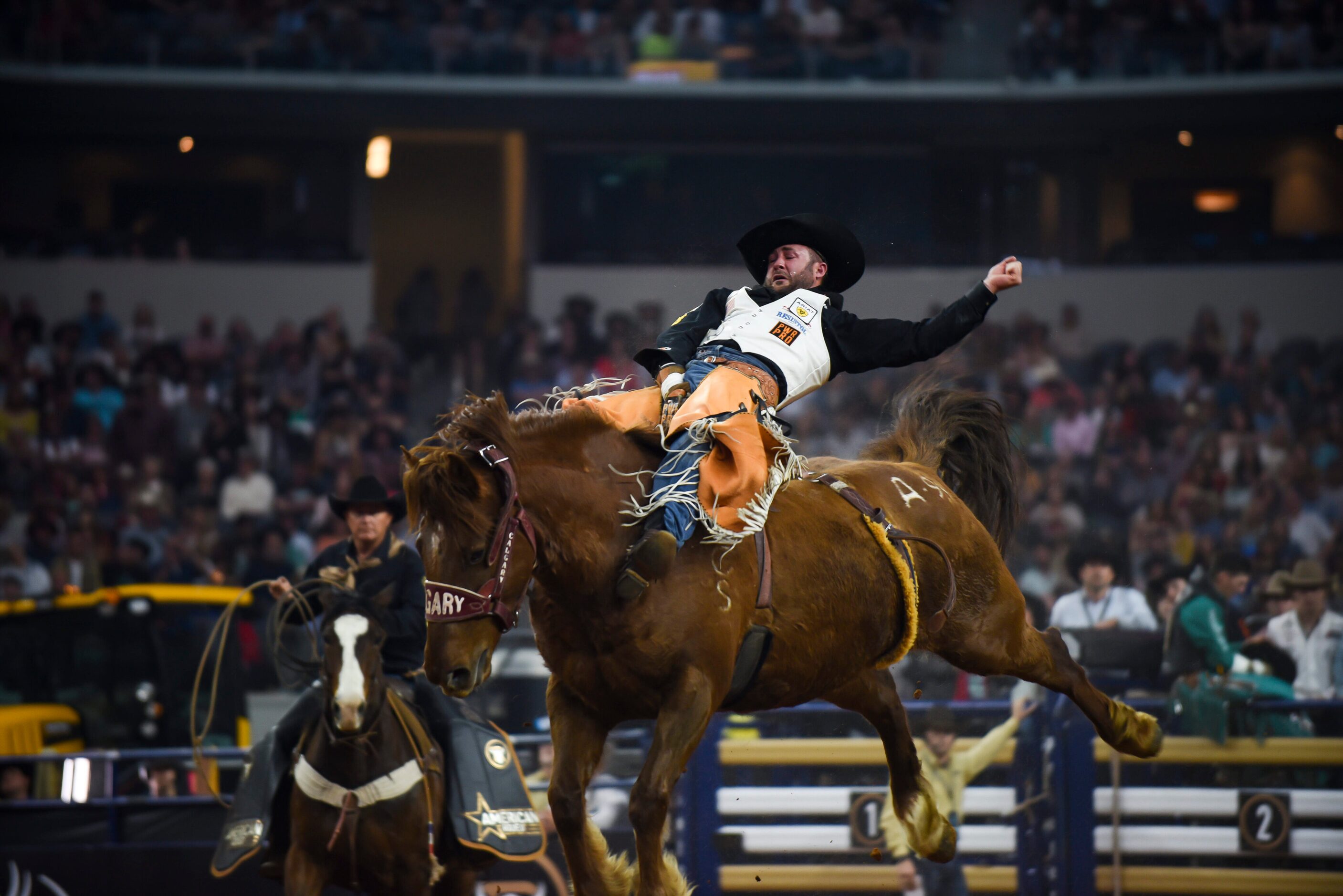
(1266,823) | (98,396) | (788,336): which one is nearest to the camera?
(788,336)

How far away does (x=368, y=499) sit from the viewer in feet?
22.6

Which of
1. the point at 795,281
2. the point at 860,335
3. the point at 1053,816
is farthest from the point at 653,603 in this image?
the point at 1053,816

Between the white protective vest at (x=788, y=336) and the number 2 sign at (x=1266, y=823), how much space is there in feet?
12.0

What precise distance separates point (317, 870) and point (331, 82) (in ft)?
41.7

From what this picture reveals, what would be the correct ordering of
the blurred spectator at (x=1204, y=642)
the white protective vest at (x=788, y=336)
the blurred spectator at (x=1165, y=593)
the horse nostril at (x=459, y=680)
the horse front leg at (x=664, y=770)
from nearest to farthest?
the horse nostril at (x=459, y=680)
the horse front leg at (x=664, y=770)
the white protective vest at (x=788, y=336)
the blurred spectator at (x=1204, y=642)
the blurred spectator at (x=1165, y=593)

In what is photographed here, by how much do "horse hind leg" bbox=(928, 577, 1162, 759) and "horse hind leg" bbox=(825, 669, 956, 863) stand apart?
293 millimetres

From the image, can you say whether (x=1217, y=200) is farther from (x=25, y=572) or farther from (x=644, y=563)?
(x=644, y=563)

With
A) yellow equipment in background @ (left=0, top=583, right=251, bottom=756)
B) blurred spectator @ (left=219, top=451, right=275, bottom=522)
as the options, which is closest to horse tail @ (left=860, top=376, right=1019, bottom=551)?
yellow equipment in background @ (left=0, top=583, right=251, bottom=756)

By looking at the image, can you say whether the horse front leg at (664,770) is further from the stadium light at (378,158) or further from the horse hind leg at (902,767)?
the stadium light at (378,158)

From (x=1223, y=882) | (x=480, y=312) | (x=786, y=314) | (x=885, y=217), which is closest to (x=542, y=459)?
(x=786, y=314)

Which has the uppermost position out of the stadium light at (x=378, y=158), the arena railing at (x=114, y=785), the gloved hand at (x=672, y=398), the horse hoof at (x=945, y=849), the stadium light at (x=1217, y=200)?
the stadium light at (x=378, y=158)

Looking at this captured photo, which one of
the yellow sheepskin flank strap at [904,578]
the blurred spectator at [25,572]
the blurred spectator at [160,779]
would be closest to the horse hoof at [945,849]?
the yellow sheepskin flank strap at [904,578]

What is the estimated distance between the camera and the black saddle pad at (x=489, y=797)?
6.60 meters

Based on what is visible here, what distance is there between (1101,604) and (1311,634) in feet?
3.67
